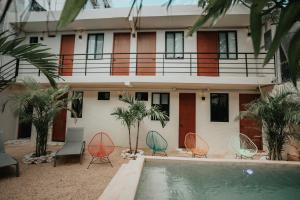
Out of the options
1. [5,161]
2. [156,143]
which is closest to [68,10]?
[5,161]

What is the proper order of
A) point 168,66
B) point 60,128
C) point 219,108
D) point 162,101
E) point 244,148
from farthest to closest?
point 60,128
point 168,66
point 162,101
point 219,108
point 244,148

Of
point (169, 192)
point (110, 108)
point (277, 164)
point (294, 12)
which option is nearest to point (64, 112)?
point (110, 108)

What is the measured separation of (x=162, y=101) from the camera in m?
9.84

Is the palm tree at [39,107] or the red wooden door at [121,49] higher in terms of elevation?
the red wooden door at [121,49]

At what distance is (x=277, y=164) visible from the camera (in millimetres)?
5430

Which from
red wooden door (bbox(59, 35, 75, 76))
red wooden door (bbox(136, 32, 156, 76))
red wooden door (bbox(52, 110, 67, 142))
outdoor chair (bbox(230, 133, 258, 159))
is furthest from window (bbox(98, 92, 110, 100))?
outdoor chair (bbox(230, 133, 258, 159))

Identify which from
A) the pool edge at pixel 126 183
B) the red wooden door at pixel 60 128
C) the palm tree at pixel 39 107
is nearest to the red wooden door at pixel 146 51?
the palm tree at pixel 39 107

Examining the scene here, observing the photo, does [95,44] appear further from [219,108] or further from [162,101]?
[219,108]

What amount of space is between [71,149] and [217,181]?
184 inches

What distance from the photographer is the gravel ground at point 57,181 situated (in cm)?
442

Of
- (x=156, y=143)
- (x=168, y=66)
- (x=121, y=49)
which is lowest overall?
(x=156, y=143)

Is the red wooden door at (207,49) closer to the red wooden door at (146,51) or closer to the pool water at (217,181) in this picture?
the red wooden door at (146,51)

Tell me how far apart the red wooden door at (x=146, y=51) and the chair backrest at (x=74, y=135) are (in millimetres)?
3989

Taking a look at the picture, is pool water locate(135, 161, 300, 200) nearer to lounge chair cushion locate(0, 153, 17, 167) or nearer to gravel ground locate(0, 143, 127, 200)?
gravel ground locate(0, 143, 127, 200)
